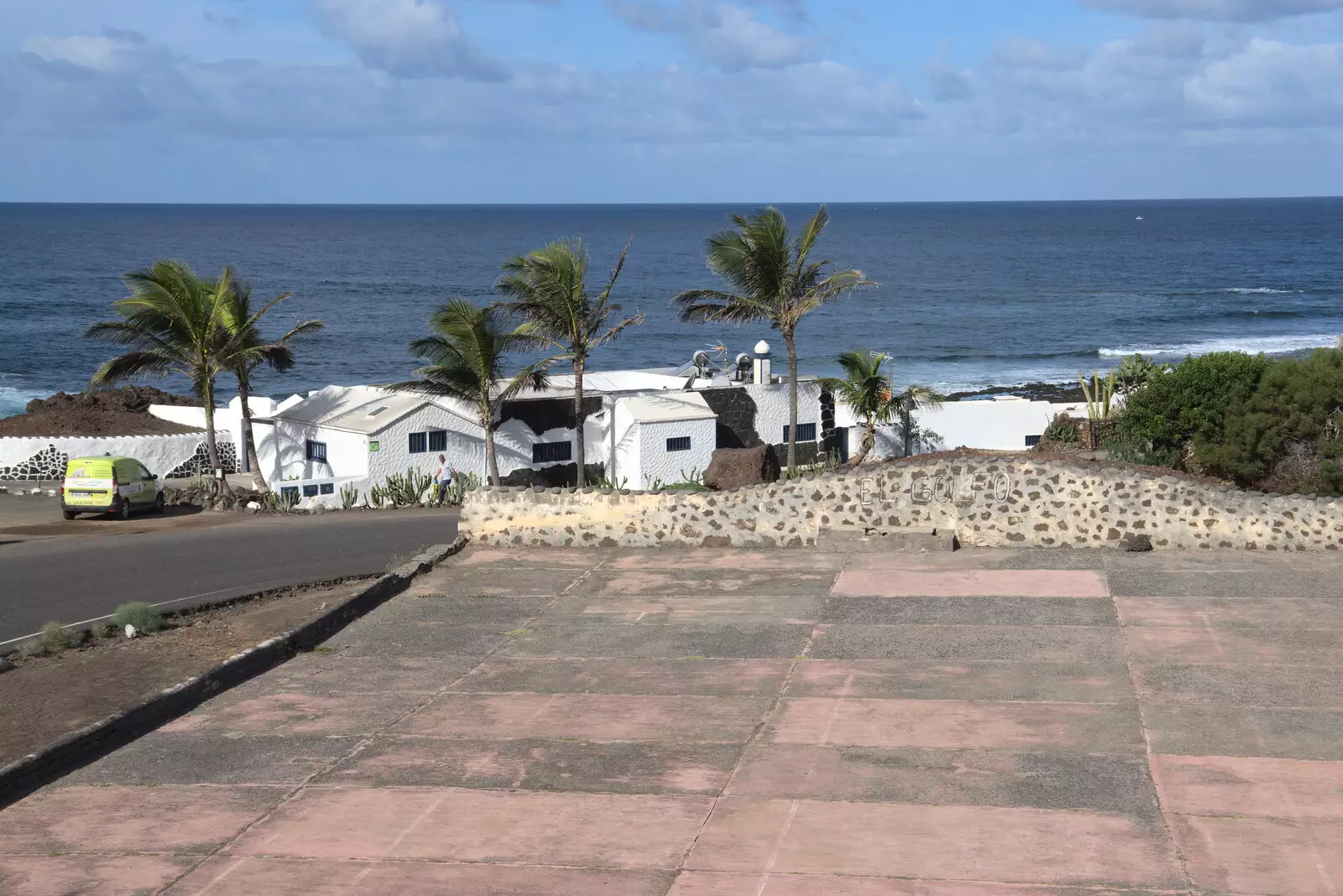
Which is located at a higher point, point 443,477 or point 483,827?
point 443,477

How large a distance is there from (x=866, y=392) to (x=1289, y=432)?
1096cm

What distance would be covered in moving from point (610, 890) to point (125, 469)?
1025 inches

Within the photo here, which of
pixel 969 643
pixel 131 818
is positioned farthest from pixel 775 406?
pixel 131 818

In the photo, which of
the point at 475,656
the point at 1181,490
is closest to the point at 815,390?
the point at 1181,490

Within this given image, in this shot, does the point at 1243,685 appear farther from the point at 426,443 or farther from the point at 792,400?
the point at 426,443

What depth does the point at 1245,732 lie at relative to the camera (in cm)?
1226

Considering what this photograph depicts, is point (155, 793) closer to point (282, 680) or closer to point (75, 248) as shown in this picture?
point (282, 680)

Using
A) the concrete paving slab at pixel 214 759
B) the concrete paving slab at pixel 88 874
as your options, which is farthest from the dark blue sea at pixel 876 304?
the concrete paving slab at pixel 88 874

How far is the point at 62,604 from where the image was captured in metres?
21.9

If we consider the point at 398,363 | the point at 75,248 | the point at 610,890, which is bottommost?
the point at 610,890

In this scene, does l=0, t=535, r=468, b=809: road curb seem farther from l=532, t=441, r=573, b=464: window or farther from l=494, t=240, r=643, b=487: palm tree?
l=532, t=441, r=573, b=464: window

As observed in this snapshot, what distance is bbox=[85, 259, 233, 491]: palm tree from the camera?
3588 centimetres

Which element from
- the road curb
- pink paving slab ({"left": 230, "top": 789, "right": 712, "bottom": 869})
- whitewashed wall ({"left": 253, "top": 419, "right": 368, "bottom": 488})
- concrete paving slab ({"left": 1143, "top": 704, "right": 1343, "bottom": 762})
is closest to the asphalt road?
whitewashed wall ({"left": 253, "top": 419, "right": 368, "bottom": 488})

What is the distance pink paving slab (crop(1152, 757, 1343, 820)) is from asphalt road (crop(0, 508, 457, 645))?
505 inches
